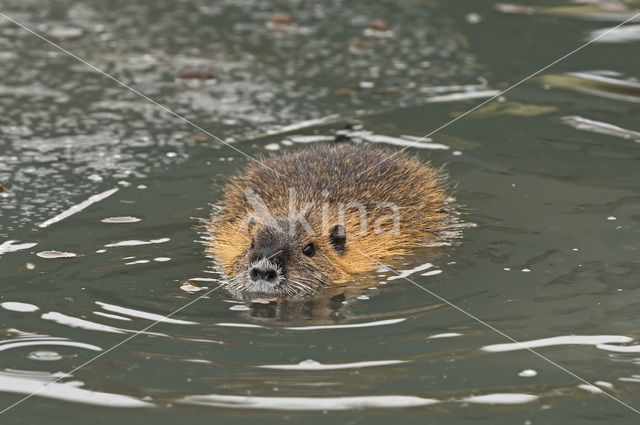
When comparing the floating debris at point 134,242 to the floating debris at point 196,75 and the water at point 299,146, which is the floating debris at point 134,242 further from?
the floating debris at point 196,75

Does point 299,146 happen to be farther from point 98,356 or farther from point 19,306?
point 98,356

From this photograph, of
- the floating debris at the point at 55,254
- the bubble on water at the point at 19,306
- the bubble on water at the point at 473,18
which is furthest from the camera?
the bubble on water at the point at 473,18

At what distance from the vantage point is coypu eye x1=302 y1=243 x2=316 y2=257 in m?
6.70

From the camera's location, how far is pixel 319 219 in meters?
6.87

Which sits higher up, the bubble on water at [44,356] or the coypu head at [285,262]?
the coypu head at [285,262]

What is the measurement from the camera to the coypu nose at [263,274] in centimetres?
634

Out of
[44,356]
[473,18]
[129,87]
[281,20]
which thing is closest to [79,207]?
[44,356]

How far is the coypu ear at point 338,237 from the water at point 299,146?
389 millimetres

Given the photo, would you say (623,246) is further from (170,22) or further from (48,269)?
Result: (170,22)

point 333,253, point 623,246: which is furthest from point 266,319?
point 623,246

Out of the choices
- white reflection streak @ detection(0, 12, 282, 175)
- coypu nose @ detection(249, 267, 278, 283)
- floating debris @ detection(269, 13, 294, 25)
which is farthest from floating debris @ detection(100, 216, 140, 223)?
floating debris @ detection(269, 13, 294, 25)

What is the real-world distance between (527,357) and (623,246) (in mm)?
1989

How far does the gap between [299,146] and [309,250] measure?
2635 millimetres

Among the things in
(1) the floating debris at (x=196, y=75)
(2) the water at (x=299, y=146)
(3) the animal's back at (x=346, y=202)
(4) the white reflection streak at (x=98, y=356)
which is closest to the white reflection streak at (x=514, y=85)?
(2) the water at (x=299, y=146)
